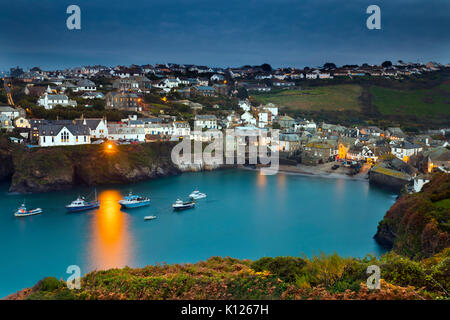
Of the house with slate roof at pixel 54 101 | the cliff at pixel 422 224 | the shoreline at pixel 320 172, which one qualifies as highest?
the house with slate roof at pixel 54 101

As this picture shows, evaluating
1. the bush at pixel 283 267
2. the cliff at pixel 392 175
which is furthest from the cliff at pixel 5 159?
the cliff at pixel 392 175

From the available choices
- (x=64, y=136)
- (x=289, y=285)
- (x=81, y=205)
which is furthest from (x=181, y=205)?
(x=289, y=285)

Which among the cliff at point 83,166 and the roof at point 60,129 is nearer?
the cliff at point 83,166

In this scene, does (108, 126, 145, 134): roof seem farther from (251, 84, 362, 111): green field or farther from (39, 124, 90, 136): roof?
(251, 84, 362, 111): green field

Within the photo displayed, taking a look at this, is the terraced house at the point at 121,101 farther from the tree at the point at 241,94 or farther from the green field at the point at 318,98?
the green field at the point at 318,98
